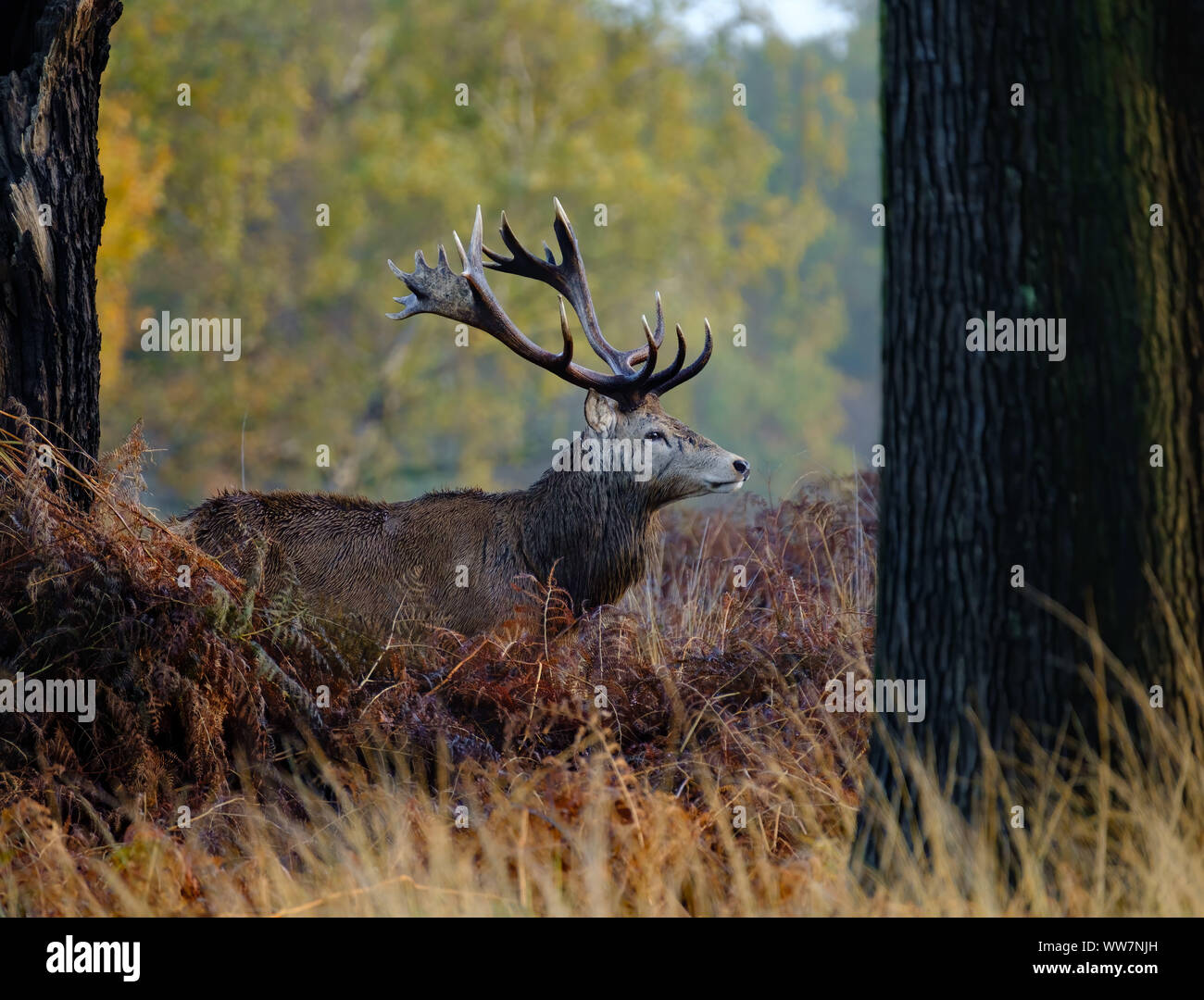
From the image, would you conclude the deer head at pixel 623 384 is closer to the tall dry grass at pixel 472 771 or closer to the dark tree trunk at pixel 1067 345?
the tall dry grass at pixel 472 771

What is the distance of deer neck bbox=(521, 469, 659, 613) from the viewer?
22.8 feet

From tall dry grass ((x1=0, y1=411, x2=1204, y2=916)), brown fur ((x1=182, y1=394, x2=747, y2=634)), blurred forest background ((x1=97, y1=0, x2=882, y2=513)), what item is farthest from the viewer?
blurred forest background ((x1=97, y1=0, x2=882, y2=513))

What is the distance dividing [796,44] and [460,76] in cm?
2981

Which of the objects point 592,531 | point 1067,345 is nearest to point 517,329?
point 592,531

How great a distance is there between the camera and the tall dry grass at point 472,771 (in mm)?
3510

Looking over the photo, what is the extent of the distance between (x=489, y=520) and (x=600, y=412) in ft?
2.53

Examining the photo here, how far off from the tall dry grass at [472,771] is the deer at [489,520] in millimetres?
583

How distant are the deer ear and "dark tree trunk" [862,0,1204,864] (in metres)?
3.41

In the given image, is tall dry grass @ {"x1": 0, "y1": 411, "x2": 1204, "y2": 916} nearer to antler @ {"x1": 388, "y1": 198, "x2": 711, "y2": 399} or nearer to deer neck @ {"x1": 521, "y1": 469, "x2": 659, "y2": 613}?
deer neck @ {"x1": 521, "y1": 469, "x2": 659, "y2": 613}

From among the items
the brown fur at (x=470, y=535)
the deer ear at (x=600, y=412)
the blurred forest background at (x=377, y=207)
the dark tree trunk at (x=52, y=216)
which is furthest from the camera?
the blurred forest background at (x=377, y=207)

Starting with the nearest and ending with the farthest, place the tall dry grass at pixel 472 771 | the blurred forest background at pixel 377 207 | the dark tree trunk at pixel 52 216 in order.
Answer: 1. the tall dry grass at pixel 472 771
2. the dark tree trunk at pixel 52 216
3. the blurred forest background at pixel 377 207

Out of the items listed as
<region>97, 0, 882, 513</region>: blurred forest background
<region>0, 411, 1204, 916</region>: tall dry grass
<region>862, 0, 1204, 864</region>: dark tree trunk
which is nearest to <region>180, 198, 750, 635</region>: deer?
<region>0, 411, 1204, 916</region>: tall dry grass

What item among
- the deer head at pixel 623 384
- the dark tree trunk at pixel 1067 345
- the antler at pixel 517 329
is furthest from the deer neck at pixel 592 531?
the dark tree trunk at pixel 1067 345

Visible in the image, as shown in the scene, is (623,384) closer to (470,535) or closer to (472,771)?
(470,535)
